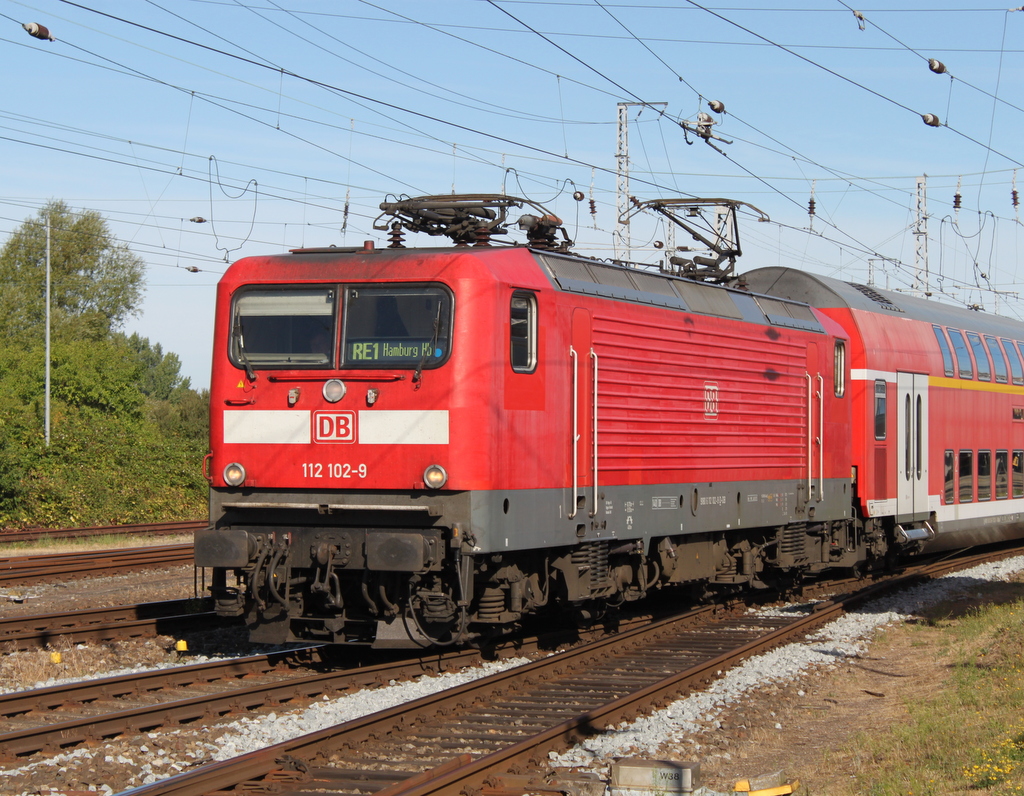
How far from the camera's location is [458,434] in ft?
32.9

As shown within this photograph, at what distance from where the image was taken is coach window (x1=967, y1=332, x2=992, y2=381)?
22109 mm

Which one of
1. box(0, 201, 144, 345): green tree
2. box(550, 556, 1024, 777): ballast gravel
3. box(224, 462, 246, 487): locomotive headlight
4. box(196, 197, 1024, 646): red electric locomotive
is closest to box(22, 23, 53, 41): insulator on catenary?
box(196, 197, 1024, 646): red electric locomotive

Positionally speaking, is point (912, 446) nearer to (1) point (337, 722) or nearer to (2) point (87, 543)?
(1) point (337, 722)

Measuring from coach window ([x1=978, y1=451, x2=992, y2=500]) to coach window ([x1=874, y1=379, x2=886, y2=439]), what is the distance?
4462mm

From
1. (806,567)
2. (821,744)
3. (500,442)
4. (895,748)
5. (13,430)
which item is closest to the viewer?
(895,748)

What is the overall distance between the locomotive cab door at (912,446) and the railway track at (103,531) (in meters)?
14.1

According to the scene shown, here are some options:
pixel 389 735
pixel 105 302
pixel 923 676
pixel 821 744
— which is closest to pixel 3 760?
pixel 389 735

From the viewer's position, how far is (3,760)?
7.70 meters

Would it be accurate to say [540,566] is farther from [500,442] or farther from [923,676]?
[923,676]

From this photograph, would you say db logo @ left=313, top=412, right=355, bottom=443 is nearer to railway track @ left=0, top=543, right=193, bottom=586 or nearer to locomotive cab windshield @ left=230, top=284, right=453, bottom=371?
locomotive cab windshield @ left=230, top=284, right=453, bottom=371

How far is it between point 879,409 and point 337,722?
1170 cm

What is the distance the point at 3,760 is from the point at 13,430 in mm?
25412

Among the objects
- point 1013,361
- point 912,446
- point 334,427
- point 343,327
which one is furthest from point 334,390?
point 1013,361

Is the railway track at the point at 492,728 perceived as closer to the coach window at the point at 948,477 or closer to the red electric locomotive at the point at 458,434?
the red electric locomotive at the point at 458,434
